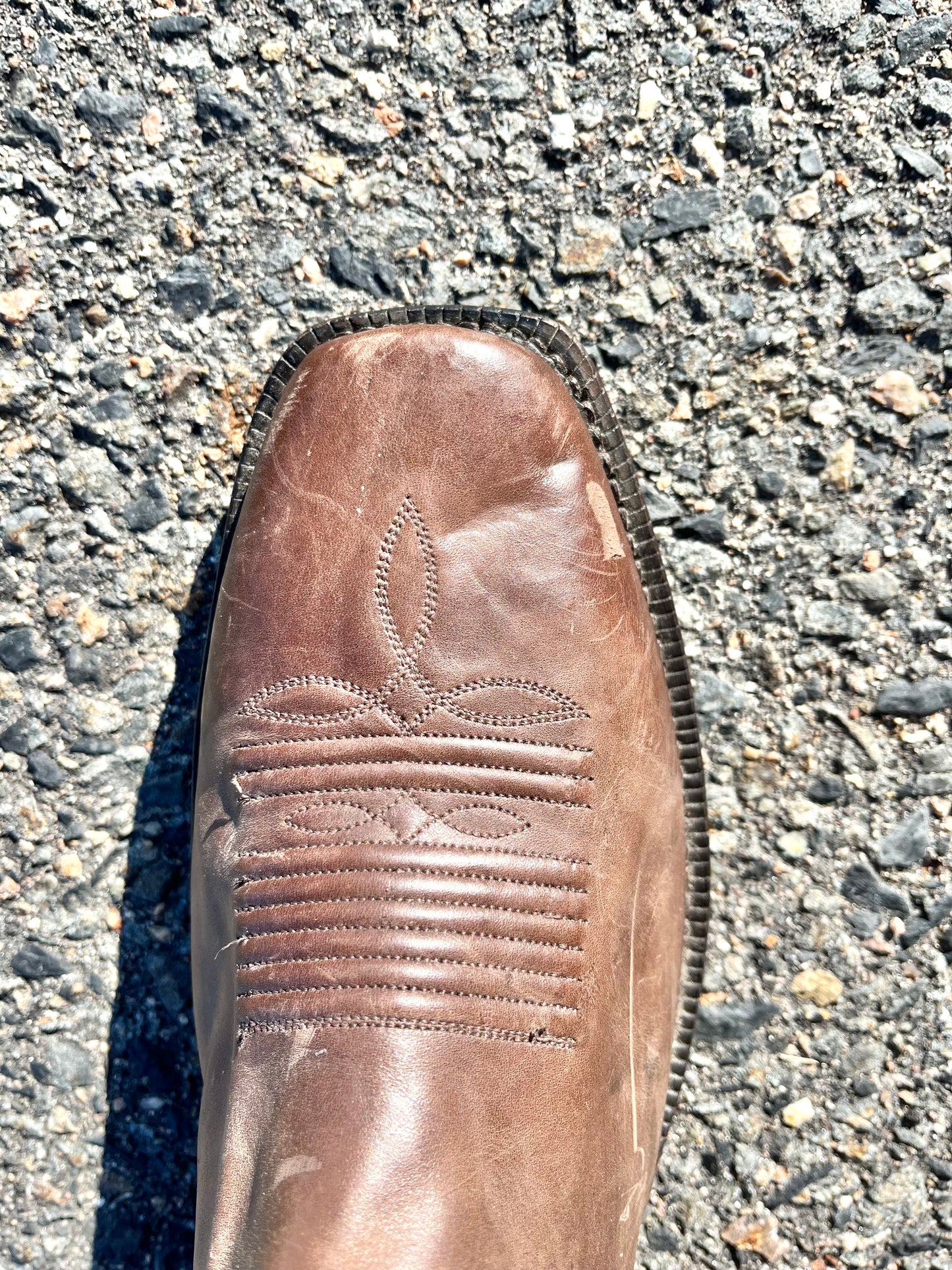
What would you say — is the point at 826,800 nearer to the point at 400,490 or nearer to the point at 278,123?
the point at 400,490

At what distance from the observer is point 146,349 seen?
1.61 m

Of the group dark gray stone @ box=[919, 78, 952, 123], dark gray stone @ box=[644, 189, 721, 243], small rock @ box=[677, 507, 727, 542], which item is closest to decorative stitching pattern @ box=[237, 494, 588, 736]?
small rock @ box=[677, 507, 727, 542]

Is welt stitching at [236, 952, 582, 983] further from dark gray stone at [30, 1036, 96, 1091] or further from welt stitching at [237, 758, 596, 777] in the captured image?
dark gray stone at [30, 1036, 96, 1091]

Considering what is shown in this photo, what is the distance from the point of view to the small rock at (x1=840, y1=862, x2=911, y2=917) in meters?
1.61

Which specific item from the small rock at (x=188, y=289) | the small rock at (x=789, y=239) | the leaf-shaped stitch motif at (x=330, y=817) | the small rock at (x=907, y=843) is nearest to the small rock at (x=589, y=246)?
the small rock at (x=789, y=239)

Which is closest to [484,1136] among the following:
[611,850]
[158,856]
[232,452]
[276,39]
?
[611,850]

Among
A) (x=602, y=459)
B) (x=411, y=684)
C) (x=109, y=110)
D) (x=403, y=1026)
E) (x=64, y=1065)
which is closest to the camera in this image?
(x=403, y=1026)

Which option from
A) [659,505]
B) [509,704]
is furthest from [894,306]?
[509,704]

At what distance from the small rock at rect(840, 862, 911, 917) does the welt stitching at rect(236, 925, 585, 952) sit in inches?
21.7

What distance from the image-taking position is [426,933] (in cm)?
128

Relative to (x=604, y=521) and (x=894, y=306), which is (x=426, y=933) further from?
(x=894, y=306)

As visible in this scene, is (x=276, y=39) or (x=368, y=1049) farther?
(x=276, y=39)

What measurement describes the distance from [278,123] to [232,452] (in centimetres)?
52

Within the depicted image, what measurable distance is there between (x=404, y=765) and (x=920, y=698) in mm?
852
